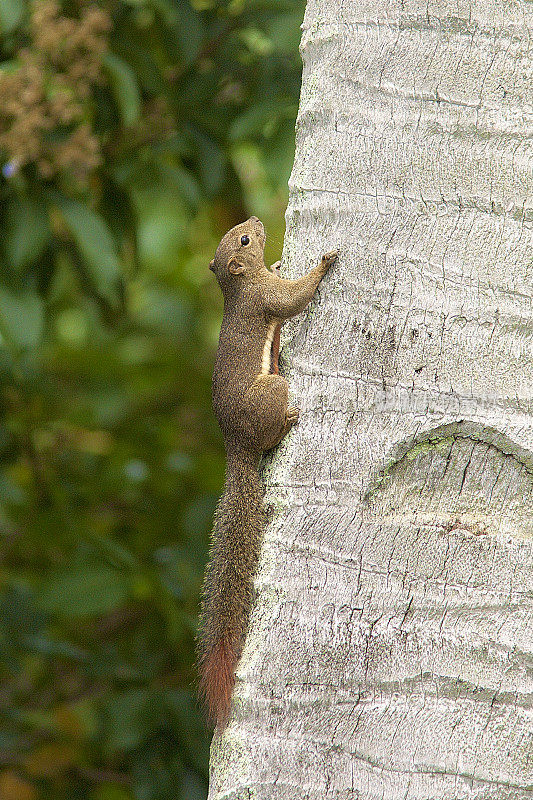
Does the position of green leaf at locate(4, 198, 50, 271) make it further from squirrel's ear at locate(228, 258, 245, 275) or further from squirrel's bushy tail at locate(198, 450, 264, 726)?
squirrel's bushy tail at locate(198, 450, 264, 726)

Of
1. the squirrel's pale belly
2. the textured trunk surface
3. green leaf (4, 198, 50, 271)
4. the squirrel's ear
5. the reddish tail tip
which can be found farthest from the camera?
green leaf (4, 198, 50, 271)

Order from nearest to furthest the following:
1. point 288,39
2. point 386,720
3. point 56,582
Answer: point 386,720, point 288,39, point 56,582

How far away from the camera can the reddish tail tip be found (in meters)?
1.28

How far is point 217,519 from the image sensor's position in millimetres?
1503

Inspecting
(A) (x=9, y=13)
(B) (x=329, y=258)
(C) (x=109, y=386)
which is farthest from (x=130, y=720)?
(A) (x=9, y=13)

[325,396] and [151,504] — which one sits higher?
[325,396]

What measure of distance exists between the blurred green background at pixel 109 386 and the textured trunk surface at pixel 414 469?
0.72m

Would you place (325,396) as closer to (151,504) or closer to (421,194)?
(421,194)

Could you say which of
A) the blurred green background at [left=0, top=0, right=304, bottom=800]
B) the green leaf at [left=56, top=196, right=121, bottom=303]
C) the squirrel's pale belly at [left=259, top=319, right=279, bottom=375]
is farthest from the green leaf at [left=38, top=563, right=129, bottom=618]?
the squirrel's pale belly at [left=259, top=319, right=279, bottom=375]

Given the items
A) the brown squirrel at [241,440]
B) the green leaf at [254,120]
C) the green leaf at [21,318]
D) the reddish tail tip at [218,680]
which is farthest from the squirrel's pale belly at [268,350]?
the green leaf at [254,120]

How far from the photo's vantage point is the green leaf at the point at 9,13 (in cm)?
192

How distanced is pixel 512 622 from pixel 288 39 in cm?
165

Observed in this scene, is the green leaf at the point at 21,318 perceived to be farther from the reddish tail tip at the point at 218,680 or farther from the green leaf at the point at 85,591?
the reddish tail tip at the point at 218,680

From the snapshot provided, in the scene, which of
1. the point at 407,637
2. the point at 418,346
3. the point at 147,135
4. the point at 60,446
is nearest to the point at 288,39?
the point at 147,135
